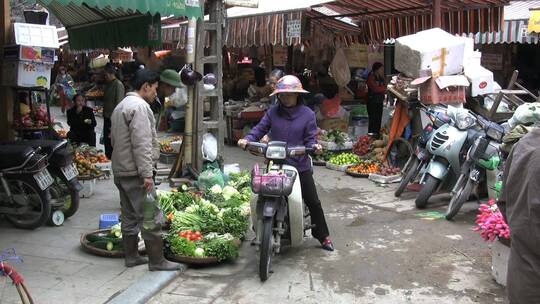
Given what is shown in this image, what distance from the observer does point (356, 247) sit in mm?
6238

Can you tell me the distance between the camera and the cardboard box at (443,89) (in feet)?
28.5

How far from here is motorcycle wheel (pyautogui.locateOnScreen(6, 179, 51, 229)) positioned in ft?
20.7

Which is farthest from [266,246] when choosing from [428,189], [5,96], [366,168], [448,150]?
[366,168]

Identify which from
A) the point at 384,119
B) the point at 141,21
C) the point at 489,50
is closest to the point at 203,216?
the point at 141,21

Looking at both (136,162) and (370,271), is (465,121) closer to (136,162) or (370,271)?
(370,271)

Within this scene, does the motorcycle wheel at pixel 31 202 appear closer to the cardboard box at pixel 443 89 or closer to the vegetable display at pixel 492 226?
the vegetable display at pixel 492 226

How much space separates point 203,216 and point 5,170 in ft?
7.36

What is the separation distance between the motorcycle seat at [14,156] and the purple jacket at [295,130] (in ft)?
8.10

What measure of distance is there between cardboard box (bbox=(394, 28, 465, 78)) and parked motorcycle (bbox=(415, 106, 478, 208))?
1.22m

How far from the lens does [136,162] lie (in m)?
5.00

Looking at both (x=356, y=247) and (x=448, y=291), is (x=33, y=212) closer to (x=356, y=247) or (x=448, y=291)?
(x=356, y=247)

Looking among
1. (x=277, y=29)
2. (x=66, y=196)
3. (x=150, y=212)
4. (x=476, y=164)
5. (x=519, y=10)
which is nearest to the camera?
(x=150, y=212)

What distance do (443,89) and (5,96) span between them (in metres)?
6.26

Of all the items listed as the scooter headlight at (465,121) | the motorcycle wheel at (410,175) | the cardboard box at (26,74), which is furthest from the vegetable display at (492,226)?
the cardboard box at (26,74)
